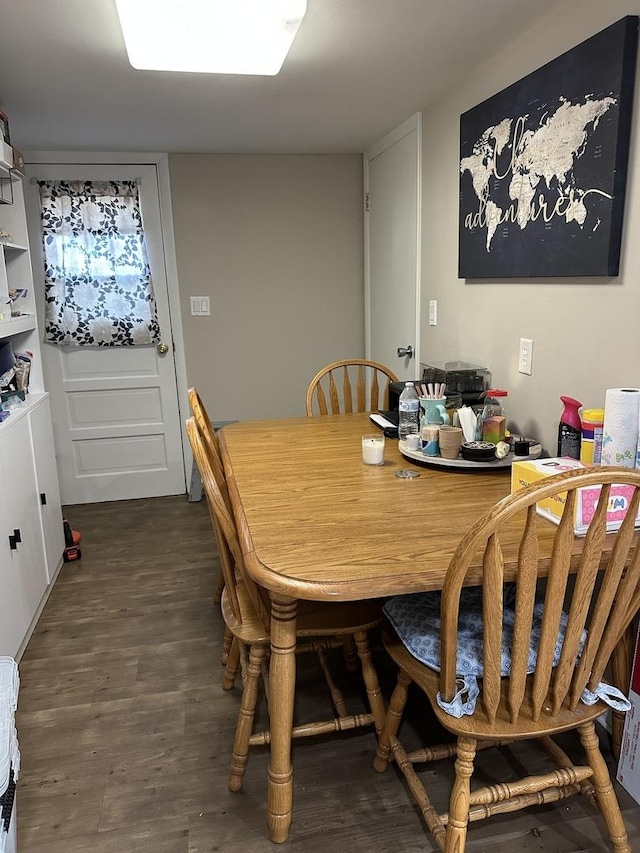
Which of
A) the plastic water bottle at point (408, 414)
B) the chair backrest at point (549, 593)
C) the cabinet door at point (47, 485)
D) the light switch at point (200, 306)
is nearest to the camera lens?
the chair backrest at point (549, 593)

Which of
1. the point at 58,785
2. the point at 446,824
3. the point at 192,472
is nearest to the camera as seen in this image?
the point at 446,824

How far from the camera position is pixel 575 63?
5.67ft

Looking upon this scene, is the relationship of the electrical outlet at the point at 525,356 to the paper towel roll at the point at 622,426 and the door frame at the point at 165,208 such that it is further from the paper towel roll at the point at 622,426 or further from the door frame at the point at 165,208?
the door frame at the point at 165,208

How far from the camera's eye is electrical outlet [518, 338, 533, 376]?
212 centimetres

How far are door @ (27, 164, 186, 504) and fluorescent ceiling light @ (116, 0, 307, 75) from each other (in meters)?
1.96

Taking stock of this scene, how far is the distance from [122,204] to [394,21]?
222 centimetres

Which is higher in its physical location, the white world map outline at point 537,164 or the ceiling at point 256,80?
the ceiling at point 256,80

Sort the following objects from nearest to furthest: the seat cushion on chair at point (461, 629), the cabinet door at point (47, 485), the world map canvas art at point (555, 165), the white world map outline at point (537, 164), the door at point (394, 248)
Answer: the seat cushion on chair at point (461, 629)
the world map canvas art at point (555, 165)
the white world map outline at point (537, 164)
the cabinet door at point (47, 485)
the door at point (394, 248)

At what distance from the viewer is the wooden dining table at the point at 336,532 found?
121 centimetres

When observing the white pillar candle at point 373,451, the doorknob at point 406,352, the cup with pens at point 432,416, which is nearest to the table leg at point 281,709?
the white pillar candle at point 373,451

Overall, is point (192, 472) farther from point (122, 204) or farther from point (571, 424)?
point (571, 424)

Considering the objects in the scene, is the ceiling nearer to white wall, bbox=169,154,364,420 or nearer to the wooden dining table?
white wall, bbox=169,154,364,420

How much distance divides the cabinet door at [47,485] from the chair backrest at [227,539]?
4.30ft

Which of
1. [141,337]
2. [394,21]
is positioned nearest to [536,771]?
[394,21]
